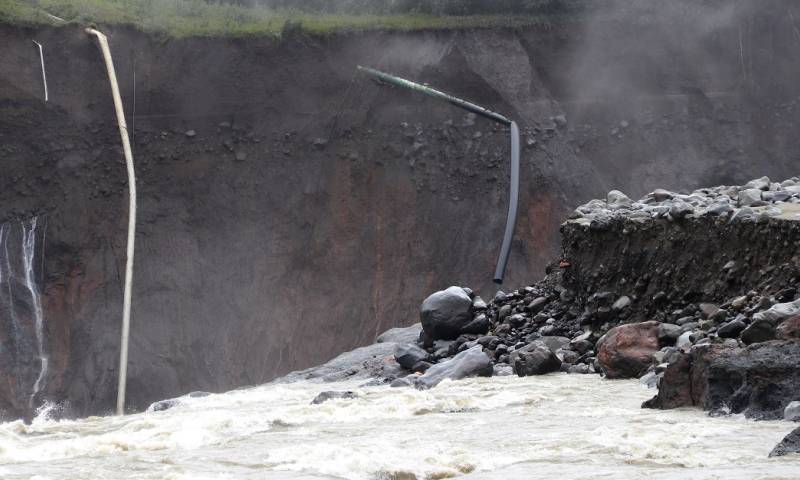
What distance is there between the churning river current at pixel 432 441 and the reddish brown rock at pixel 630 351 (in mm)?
215

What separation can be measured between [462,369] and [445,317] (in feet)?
8.20

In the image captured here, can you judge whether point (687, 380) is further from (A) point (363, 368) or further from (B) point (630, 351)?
(A) point (363, 368)

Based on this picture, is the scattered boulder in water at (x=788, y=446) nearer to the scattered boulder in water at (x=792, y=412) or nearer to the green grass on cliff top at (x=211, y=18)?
the scattered boulder in water at (x=792, y=412)

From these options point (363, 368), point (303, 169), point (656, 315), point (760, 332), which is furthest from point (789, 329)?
point (303, 169)

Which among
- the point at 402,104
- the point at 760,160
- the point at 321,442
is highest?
the point at 402,104

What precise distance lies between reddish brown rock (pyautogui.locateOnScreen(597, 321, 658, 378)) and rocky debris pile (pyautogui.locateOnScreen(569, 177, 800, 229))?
140cm

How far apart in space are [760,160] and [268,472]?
850 inches

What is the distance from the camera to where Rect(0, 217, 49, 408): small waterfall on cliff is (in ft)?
69.7

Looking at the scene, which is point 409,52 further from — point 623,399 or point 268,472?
point 268,472

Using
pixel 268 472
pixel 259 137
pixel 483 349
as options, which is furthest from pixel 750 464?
pixel 259 137

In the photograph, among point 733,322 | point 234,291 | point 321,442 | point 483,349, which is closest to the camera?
point 321,442

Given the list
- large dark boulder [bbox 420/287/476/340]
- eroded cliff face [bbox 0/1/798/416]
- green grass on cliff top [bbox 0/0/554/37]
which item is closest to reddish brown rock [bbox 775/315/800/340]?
large dark boulder [bbox 420/287/476/340]

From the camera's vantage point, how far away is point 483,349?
12.0 metres

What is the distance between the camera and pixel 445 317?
42.8ft
